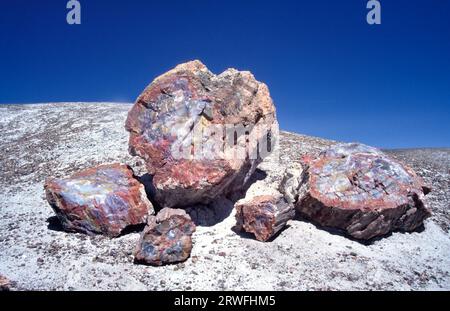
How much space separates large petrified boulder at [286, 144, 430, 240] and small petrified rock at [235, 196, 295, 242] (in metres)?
0.98

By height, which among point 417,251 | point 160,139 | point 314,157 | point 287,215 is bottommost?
point 417,251

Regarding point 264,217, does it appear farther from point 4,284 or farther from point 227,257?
point 4,284

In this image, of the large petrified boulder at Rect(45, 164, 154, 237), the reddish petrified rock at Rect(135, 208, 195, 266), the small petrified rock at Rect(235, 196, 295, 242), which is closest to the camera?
the reddish petrified rock at Rect(135, 208, 195, 266)

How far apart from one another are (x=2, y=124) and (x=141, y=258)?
61.2 ft

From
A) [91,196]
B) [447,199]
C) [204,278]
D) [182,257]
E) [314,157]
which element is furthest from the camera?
[447,199]

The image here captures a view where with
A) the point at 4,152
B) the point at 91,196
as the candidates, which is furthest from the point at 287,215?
the point at 4,152

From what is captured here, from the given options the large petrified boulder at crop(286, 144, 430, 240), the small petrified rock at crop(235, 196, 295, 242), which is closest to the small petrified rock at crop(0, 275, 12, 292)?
the small petrified rock at crop(235, 196, 295, 242)

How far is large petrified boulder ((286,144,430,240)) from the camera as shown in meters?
10.1

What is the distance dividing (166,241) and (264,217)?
248cm

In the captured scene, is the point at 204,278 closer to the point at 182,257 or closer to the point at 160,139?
the point at 182,257

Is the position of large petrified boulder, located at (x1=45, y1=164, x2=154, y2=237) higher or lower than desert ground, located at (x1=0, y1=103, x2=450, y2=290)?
higher
